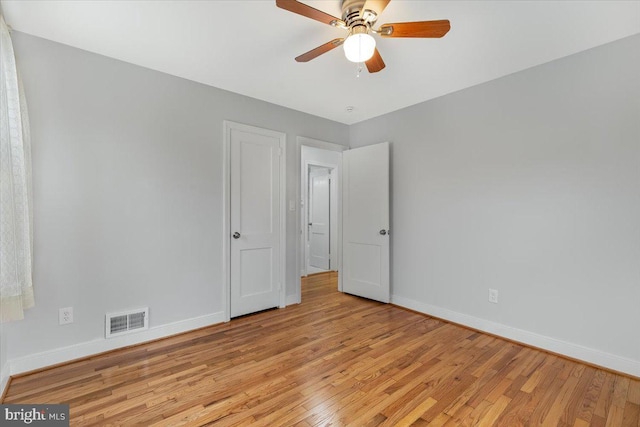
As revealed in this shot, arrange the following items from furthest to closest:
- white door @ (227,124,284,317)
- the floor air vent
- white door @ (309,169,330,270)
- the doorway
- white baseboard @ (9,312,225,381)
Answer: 1. white door @ (309,169,330,270)
2. the doorway
3. white door @ (227,124,284,317)
4. the floor air vent
5. white baseboard @ (9,312,225,381)

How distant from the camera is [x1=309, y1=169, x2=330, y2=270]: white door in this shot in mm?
6172

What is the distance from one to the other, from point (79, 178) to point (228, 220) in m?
1.33

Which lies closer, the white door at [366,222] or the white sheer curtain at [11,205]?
the white sheer curtain at [11,205]

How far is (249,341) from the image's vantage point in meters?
2.80

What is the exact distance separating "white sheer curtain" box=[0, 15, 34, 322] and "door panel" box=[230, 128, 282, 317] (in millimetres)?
1682

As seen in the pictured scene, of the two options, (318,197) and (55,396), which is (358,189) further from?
(55,396)

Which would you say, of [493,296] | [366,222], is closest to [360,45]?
[366,222]

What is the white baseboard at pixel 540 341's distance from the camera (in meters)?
2.28

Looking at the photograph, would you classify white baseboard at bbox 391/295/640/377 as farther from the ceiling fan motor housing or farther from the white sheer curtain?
the white sheer curtain

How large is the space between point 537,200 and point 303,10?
253 cm

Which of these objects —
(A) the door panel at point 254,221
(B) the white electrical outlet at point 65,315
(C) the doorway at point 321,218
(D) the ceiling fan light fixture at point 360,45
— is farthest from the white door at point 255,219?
(C) the doorway at point 321,218

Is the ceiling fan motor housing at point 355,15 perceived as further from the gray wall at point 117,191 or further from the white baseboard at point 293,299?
the white baseboard at point 293,299

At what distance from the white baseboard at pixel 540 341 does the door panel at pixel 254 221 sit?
1.83 m

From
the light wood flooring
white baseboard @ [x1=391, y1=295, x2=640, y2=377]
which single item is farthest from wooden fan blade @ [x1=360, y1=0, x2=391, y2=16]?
white baseboard @ [x1=391, y1=295, x2=640, y2=377]
